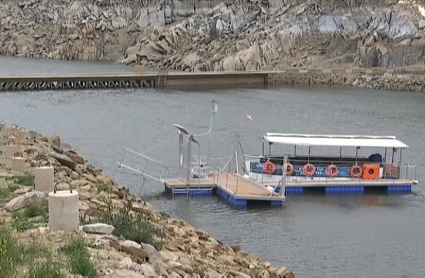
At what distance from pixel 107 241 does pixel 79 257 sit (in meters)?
1.48

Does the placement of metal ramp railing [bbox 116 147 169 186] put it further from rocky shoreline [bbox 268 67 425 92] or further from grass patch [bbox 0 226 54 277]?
rocky shoreline [bbox 268 67 425 92]

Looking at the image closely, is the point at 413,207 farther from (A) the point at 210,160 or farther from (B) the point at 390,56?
(B) the point at 390,56

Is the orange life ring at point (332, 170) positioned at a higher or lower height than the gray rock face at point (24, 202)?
lower

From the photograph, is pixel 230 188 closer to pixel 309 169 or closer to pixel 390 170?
pixel 309 169

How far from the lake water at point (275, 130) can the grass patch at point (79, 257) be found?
10.0m

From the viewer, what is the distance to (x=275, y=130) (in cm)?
4688

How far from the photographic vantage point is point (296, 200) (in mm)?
28766

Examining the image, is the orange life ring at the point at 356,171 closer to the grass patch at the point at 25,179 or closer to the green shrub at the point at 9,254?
the grass patch at the point at 25,179

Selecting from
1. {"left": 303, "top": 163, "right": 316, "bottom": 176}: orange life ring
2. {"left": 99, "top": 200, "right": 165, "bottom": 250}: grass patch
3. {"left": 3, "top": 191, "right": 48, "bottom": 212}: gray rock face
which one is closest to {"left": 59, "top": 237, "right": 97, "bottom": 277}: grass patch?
{"left": 99, "top": 200, "right": 165, "bottom": 250}: grass patch

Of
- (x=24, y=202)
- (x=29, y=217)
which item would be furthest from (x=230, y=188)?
(x=29, y=217)

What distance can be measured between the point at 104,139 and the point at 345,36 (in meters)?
61.5

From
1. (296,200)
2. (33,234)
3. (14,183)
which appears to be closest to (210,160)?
(296,200)

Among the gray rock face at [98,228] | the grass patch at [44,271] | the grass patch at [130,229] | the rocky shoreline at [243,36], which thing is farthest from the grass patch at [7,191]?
the rocky shoreline at [243,36]

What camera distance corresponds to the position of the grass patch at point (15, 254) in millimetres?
9148
